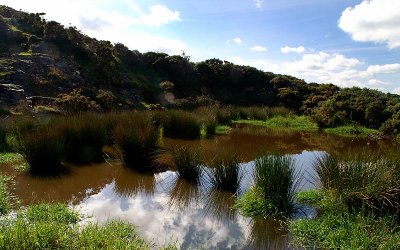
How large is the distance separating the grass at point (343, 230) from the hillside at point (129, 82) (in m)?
13.5

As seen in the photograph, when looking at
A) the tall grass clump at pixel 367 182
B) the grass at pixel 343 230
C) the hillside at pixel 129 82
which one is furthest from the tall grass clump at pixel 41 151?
the hillside at pixel 129 82

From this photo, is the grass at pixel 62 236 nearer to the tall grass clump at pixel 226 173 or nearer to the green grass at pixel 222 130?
the tall grass clump at pixel 226 173

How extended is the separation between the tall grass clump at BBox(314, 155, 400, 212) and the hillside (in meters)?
13.4

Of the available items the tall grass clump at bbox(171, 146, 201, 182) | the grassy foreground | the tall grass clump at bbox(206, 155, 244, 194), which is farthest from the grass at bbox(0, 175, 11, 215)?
the tall grass clump at bbox(206, 155, 244, 194)

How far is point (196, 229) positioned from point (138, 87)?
23257mm

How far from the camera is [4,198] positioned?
6.73 meters

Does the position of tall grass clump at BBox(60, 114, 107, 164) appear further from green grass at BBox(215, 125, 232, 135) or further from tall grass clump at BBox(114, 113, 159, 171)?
green grass at BBox(215, 125, 232, 135)

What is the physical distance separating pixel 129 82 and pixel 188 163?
2058 centimetres

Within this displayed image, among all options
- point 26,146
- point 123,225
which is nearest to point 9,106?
point 26,146

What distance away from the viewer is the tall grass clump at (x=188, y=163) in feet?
29.2

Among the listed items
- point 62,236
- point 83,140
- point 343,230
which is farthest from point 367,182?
point 83,140

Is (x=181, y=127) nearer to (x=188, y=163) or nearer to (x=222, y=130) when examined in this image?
(x=222, y=130)

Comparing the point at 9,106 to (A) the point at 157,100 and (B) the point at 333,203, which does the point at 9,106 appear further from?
(B) the point at 333,203

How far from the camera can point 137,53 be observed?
35.1m
